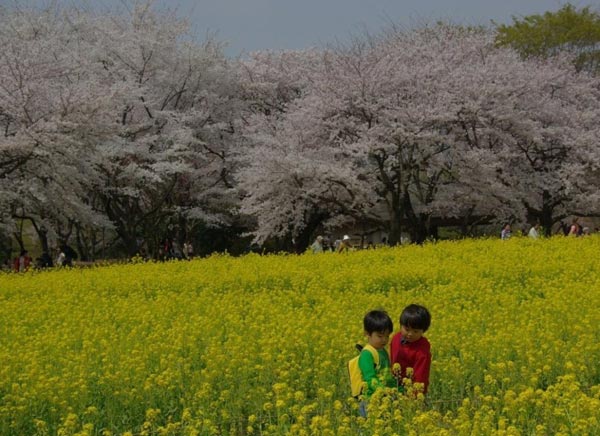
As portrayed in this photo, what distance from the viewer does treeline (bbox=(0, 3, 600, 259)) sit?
939 inches

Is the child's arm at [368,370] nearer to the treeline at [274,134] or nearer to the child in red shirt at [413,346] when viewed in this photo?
the child in red shirt at [413,346]

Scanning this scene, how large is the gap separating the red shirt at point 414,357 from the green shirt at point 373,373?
214 mm

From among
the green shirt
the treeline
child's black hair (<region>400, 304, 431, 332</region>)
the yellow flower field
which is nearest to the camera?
the yellow flower field

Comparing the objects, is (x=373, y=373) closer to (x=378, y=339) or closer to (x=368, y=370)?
(x=368, y=370)

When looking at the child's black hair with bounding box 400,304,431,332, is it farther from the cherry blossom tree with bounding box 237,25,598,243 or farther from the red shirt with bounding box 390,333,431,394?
the cherry blossom tree with bounding box 237,25,598,243

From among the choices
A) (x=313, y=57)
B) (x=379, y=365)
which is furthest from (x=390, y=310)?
(x=313, y=57)

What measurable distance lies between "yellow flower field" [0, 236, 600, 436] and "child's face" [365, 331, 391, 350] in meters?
0.42

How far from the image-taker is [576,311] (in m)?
8.69

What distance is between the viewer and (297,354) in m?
7.74

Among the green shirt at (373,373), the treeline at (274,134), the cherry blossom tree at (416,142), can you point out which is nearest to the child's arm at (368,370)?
the green shirt at (373,373)

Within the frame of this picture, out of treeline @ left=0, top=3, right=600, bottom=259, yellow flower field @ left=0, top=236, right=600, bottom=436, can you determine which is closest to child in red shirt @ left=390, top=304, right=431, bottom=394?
yellow flower field @ left=0, top=236, right=600, bottom=436

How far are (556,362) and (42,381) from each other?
414cm

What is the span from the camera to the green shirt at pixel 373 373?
5.57 meters

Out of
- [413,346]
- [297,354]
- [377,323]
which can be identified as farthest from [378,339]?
[297,354]
